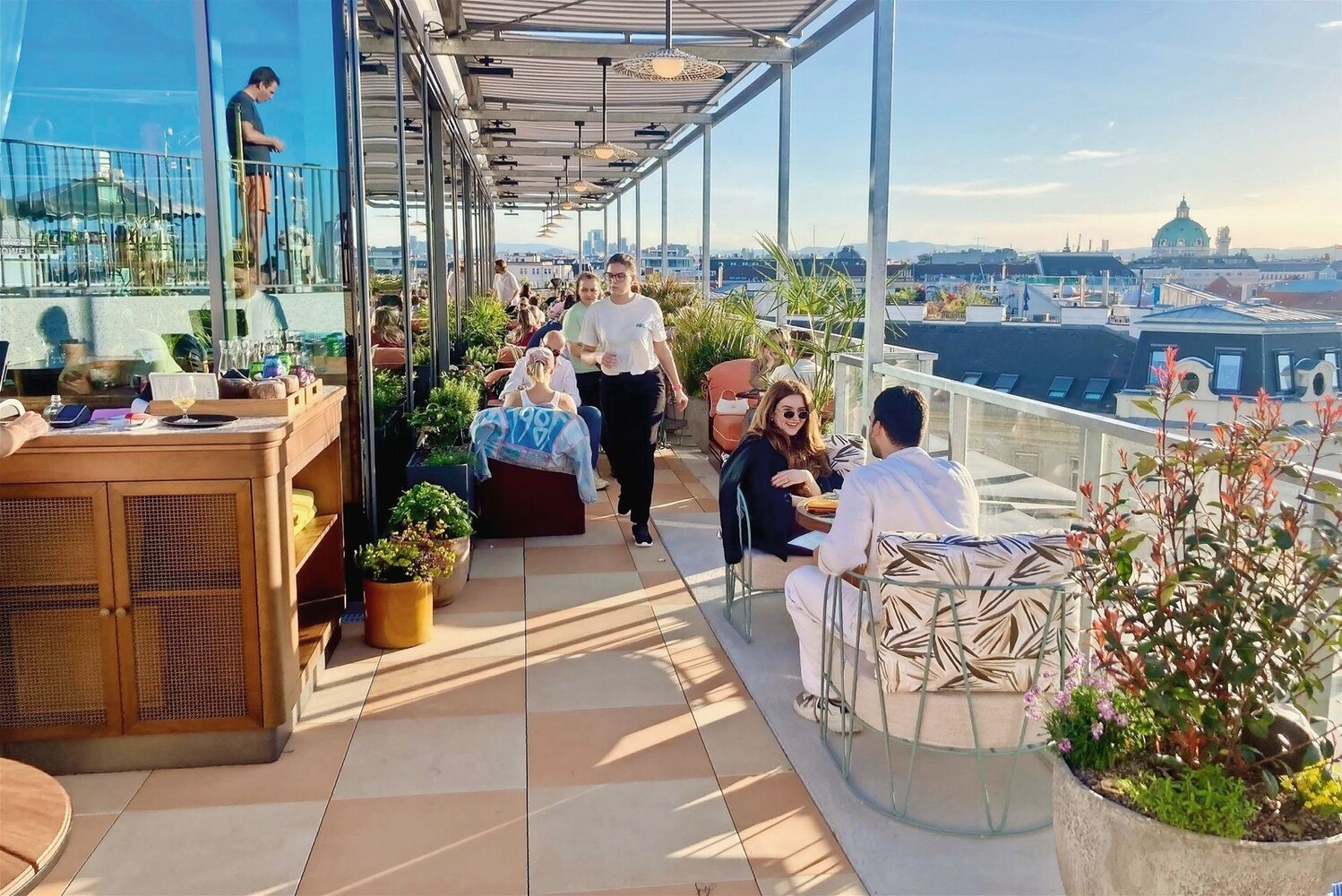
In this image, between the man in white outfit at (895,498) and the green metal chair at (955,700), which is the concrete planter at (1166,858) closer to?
the green metal chair at (955,700)

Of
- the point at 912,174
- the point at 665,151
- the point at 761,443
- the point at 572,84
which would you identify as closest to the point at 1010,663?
the point at 761,443

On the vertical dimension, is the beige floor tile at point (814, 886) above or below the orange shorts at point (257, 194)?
below

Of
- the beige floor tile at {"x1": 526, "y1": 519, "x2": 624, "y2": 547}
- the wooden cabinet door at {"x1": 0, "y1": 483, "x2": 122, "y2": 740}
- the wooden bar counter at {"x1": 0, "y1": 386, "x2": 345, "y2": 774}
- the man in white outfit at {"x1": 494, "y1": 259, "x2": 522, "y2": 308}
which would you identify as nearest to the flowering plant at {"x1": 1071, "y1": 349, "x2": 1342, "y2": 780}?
the wooden bar counter at {"x1": 0, "y1": 386, "x2": 345, "y2": 774}

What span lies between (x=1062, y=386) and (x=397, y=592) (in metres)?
41.4

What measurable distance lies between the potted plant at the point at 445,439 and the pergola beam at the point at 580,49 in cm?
269

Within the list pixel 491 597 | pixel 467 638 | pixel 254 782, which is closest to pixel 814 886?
pixel 254 782

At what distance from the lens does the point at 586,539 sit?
6.04m

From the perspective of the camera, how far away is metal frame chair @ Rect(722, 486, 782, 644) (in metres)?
4.20

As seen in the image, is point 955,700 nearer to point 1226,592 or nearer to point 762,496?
point 1226,592

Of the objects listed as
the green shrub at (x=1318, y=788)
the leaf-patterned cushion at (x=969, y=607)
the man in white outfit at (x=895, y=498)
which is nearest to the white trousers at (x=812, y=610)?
the man in white outfit at (x=895, y=498)

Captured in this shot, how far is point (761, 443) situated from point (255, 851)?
7.71ft

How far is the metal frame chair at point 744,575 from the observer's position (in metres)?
4.20

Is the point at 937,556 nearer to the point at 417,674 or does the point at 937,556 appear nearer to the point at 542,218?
the point at 417,674

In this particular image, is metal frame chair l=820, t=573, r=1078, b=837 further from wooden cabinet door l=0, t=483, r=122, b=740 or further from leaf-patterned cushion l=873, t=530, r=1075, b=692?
wooden cabinet door l=0, t=483, r=122, b=740
